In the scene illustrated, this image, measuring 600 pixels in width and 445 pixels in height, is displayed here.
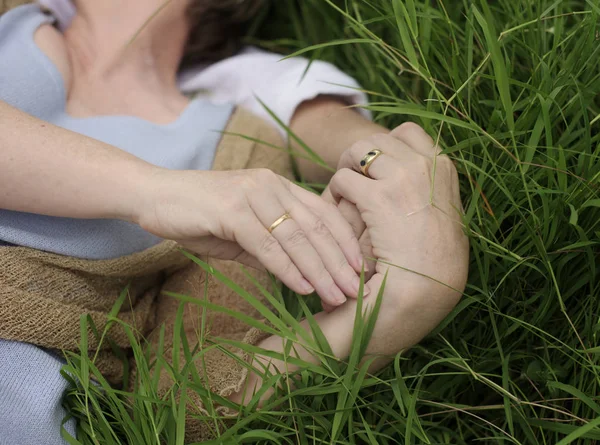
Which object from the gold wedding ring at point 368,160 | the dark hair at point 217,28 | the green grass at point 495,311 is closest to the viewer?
the green grass at point 495,311

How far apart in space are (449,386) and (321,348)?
257 mm

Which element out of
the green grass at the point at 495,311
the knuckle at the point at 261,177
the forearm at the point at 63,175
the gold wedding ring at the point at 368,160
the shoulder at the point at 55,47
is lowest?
the green grass at the point at 495,311

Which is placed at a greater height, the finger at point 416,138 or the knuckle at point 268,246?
the finger at point 416,138

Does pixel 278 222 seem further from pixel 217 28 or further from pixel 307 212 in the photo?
pixel 217 28

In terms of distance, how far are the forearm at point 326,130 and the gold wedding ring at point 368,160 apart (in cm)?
24

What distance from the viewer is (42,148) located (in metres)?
0.95

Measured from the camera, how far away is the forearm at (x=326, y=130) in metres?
1.25

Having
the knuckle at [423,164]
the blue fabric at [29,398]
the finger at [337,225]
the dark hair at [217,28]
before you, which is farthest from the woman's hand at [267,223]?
the dark hair at [217,28]

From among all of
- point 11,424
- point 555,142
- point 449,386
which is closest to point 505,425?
point 449,386

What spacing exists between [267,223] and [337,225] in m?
0.11

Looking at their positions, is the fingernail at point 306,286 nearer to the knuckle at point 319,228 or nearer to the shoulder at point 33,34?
the knuckle at point 319,228

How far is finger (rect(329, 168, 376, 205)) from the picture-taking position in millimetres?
943

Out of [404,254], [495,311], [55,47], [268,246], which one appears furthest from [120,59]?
[495,311]

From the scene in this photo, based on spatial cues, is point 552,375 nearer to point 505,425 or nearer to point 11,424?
point 505,425
